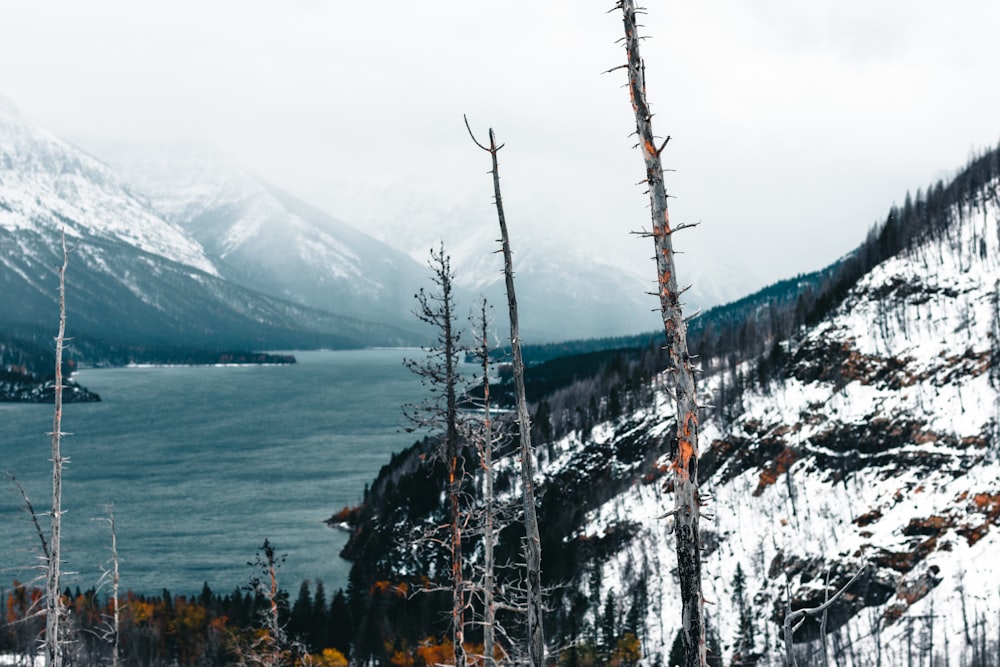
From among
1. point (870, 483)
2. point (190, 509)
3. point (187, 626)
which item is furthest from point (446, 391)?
point (190, 509)

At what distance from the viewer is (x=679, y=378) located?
477 inches

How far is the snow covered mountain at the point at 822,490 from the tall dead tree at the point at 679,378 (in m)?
67.3

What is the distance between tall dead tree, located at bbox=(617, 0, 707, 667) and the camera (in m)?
11.8

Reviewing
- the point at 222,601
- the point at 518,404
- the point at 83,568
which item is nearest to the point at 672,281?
the point at 518,404

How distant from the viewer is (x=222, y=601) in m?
97.5

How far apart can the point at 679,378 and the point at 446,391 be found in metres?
10.3

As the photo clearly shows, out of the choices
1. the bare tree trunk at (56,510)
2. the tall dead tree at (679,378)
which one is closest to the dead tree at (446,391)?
the tall dead tree at (679,378)

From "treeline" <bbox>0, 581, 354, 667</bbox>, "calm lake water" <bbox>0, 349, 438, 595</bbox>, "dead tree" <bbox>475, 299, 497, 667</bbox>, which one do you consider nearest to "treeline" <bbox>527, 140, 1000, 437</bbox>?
"calm lake water" <bbox>0, 349, 438, 595</bbox>

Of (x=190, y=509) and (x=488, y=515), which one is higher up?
(x=488, y=515)

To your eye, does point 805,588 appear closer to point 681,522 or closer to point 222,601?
point 222,601

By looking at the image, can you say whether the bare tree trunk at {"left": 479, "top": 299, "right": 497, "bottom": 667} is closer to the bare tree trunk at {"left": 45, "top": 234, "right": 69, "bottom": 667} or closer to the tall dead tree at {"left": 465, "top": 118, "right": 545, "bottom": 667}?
the tall dead tree at {"left": 465, "top": 118, "right": 545, "bottom": 667}

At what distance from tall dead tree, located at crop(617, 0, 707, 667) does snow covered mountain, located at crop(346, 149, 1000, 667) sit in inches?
2651

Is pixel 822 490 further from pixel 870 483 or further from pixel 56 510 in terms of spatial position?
pixel 56 510

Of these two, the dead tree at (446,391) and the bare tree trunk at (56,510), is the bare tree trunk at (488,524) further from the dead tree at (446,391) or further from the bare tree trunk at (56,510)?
the bare tree trunk at (56,510)
